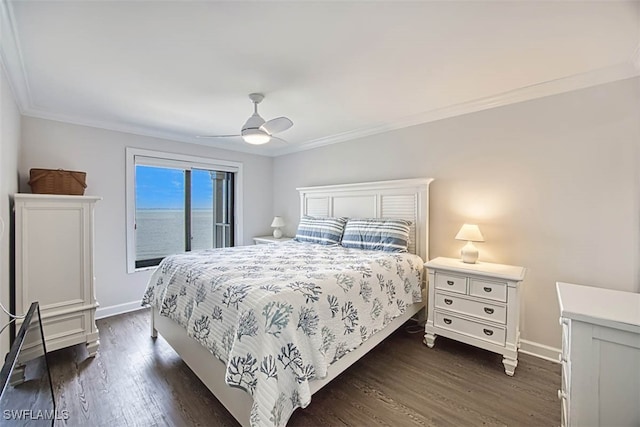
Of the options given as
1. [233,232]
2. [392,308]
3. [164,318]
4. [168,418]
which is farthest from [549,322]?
[233,232]

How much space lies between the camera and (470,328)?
97.2 inches

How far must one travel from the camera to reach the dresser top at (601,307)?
120 centimetres

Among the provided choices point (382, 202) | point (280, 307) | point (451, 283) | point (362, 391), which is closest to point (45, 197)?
point (280, 307)

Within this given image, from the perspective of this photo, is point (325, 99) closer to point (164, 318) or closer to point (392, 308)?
point (392, 308)

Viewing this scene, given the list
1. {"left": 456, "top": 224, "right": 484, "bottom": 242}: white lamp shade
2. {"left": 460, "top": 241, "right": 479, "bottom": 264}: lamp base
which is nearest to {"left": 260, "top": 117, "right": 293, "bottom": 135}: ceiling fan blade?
{"left": 456, "top": 224, "right": 484, "bottom": 242}: white lamp shade

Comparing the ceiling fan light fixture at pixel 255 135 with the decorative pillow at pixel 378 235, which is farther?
the decorative pillow at pixel 378 235

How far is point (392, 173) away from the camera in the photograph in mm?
3578

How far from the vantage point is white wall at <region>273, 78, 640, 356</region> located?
7.09ft

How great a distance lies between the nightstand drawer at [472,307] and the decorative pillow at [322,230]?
141cm

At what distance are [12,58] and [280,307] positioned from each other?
8.31ft

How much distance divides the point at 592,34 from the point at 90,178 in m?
4.82

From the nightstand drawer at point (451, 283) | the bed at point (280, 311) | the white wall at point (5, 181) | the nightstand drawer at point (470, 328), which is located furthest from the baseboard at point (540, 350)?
the white wall at point (5, 181)

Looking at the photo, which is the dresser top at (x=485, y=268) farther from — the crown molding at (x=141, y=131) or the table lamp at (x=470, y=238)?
the crown molding at (x=141, y=131)

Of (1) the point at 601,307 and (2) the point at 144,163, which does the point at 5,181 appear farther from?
(1) the point at 601,307
